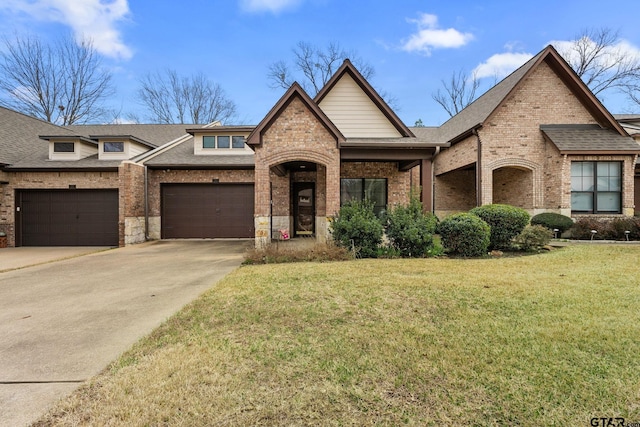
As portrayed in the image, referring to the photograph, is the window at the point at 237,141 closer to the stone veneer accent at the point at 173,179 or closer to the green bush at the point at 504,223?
the stone veneer accent at the point at 173,179

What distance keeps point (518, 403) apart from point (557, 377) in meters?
0.63

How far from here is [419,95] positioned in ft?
100

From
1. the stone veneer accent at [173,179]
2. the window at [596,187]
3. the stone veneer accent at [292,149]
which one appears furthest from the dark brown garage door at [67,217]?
the window at [596,187]

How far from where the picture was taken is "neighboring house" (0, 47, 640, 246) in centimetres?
1077

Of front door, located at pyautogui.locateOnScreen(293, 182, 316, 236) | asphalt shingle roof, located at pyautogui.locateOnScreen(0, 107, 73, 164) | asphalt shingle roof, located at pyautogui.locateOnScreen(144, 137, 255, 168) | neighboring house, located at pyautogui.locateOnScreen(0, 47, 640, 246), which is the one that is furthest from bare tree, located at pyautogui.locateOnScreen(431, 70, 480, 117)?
asphalt shingle roof, located at pyautogui.locateOnScreen(0, 107, 73, 164)

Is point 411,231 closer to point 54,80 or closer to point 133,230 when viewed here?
point 133,230

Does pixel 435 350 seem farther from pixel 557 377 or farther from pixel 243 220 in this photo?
pixel 243 220

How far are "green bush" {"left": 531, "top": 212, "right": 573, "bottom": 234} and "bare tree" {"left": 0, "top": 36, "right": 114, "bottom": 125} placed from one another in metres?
33.6

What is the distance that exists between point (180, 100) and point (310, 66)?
1342cm

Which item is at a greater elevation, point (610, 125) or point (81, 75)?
point (81, 75)

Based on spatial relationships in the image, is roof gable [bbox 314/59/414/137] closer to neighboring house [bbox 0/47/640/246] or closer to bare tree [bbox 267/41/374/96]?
neighboring house [bbox 0/47/640/246]

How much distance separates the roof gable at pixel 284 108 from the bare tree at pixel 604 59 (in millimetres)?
26860

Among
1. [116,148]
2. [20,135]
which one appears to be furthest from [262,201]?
[20,135]

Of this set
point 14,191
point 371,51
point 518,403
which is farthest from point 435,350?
point 371,51
